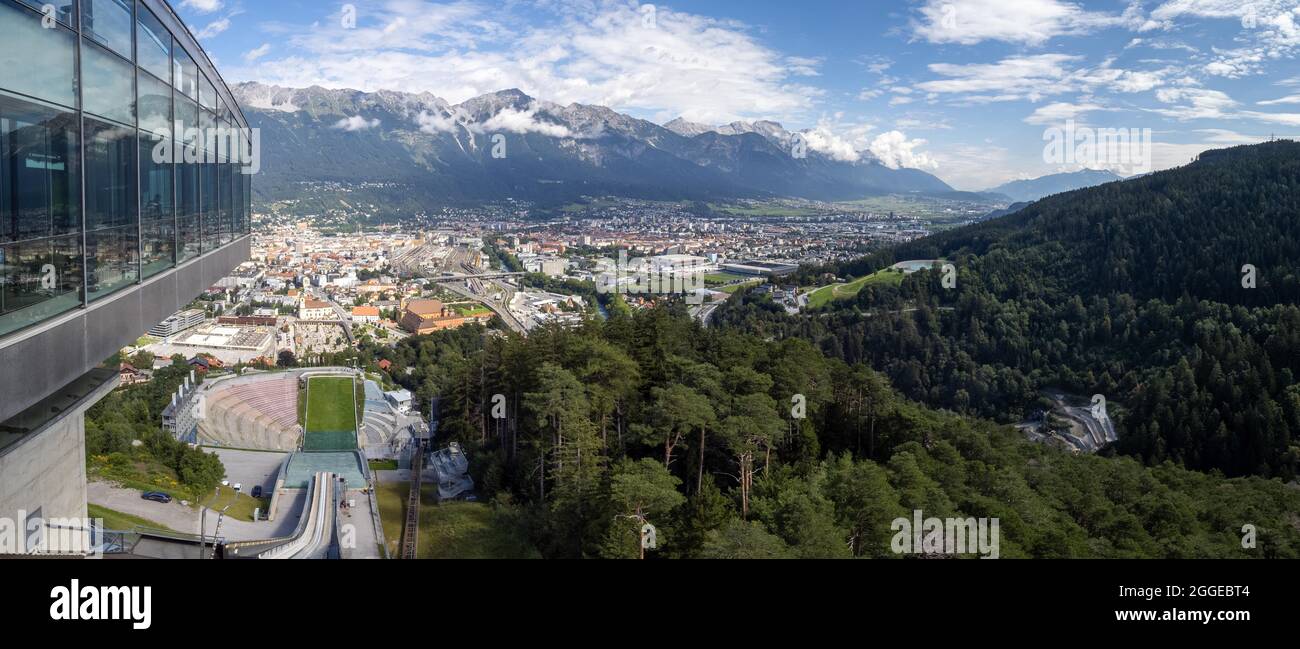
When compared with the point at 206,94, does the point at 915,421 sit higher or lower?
lower

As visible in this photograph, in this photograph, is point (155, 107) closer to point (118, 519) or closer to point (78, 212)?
point (78, 212)

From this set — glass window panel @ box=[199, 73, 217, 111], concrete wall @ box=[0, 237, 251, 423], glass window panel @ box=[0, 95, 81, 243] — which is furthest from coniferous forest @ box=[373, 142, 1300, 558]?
glass window panel @ box=[199, 73, 217, 111]

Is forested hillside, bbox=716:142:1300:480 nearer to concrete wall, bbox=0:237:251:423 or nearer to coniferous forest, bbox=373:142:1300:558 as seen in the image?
coniferous forest, bbox=373:142:1300:558

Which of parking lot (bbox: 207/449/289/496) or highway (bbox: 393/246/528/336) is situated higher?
highway (bbox: 393/246/528/336)

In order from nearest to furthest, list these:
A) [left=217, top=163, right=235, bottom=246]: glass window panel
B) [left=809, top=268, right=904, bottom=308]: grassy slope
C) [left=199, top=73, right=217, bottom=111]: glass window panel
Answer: [left=199, top=73, right=217, bottom=111]: glass window panel < [left=217, top=163, right=235, bottom=246]: glass window panel < [left=809, top=268, right=904, bottom=308]: grassy slope

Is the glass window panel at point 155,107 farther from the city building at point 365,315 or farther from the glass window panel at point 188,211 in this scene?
the city building at point 365,315

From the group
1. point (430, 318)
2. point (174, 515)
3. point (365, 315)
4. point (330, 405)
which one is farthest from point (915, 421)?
point (365, 315)
